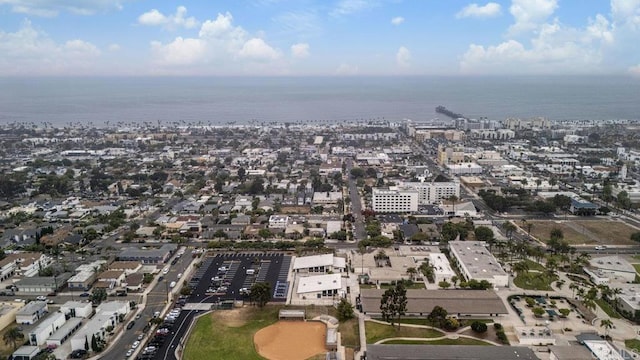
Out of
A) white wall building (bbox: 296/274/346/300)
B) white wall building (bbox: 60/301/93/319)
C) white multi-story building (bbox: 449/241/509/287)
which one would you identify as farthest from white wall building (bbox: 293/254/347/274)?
white wall building (bbox: 60/301/93/319)

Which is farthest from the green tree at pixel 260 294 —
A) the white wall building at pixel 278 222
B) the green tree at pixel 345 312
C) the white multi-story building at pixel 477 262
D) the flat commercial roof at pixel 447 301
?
the white wall building at pixel 278 222

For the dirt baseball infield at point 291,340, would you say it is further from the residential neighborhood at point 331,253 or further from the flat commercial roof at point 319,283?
the flat commercial roof at point 319,283

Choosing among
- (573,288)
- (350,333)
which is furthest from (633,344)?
(350,333)

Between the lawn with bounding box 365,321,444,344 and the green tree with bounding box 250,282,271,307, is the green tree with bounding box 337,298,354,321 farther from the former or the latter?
the green tree with bounding box 250,282,271,307

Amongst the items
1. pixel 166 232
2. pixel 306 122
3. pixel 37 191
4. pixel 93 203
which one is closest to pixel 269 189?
pixel 166 232

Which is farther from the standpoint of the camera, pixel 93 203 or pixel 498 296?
pixel 93 203

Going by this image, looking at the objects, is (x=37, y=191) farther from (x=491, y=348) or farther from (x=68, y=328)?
(x=491, y=348)
